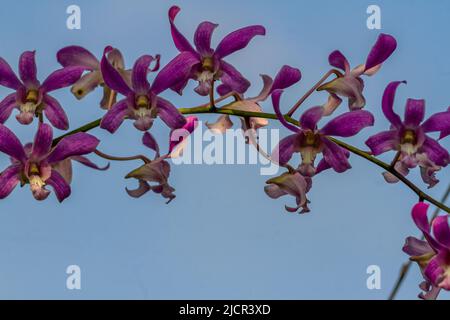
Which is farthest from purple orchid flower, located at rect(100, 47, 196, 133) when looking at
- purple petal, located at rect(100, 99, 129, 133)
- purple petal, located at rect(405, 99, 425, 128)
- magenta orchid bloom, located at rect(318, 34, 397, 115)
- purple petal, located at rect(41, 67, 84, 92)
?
purple petal, located at rect(405, 99, 425, 128)

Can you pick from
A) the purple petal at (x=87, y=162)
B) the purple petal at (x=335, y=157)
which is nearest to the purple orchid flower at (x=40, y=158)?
the purple petal at (x=87, y=162)

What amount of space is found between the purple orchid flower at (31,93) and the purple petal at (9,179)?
95mm

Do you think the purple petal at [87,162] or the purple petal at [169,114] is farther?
the purple petal at [87,162]

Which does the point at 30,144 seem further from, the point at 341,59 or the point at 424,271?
the point at 424,271

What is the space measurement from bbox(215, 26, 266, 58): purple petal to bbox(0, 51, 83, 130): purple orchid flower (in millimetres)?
319

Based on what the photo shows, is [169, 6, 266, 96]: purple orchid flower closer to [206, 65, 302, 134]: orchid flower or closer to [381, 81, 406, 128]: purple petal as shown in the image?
[206, 65, 302, 134]: orchid flower

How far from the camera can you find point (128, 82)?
4.72 ft

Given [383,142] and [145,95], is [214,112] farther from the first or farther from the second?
[383,142]

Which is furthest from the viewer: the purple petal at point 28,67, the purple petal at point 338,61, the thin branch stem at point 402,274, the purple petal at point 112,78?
the thin branch stem at point 402,274

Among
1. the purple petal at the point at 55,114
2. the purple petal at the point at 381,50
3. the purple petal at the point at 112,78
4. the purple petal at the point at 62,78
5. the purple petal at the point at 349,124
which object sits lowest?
the purple petal at the point at 349,124

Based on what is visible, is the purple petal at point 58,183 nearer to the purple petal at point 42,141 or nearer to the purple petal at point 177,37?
the purple petal at point 42,141

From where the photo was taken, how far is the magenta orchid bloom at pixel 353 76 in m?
1.45

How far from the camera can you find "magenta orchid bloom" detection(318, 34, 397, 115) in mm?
1454
